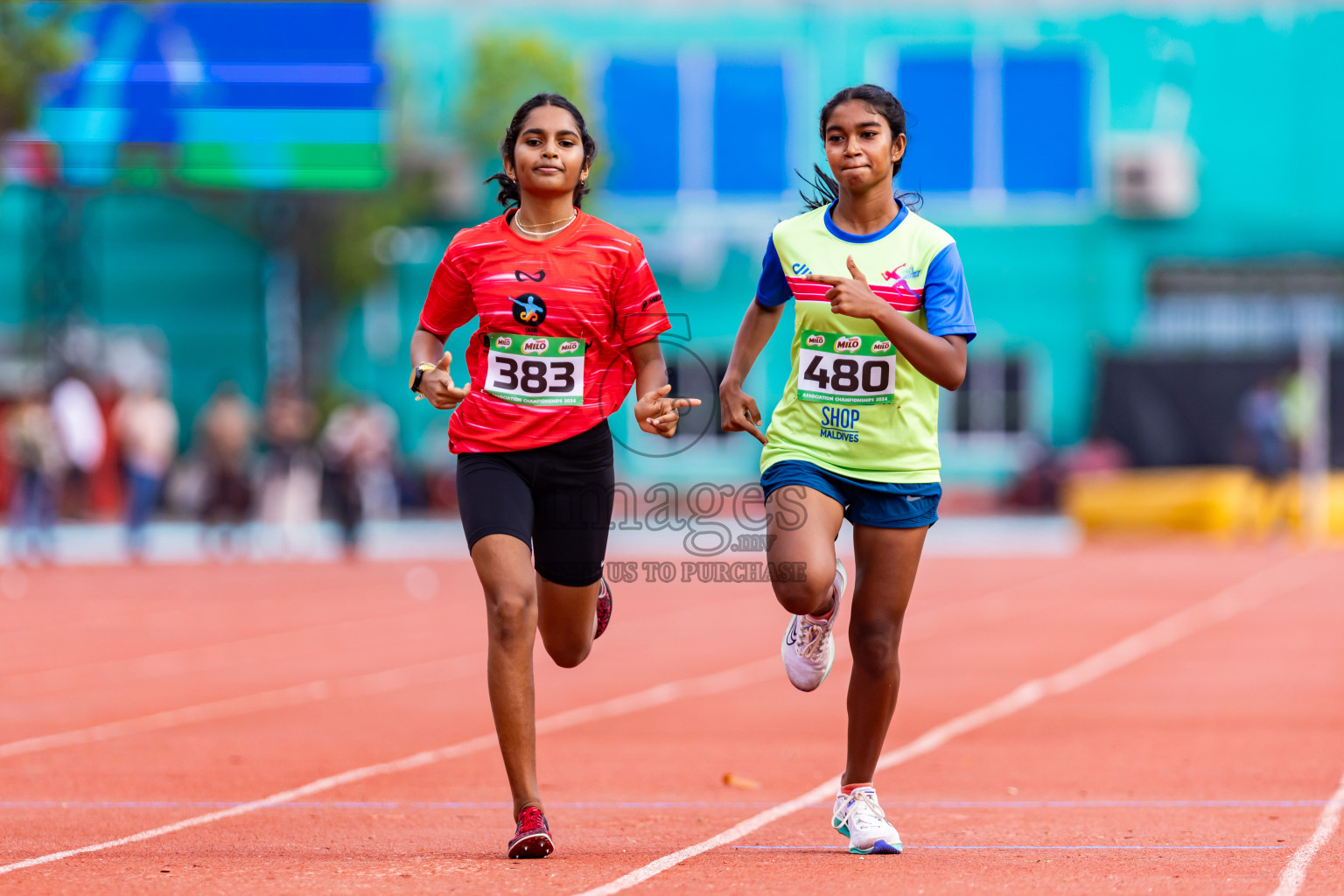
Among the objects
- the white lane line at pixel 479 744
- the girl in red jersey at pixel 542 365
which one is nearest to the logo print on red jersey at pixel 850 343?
the girl in red jersey at pixel 542 365

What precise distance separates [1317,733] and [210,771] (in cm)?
497

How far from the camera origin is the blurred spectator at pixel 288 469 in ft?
78.7

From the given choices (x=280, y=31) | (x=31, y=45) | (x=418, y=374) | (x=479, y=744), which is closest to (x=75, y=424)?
(x=31, y=45)

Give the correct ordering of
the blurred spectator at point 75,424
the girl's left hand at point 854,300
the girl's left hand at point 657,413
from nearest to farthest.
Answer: the girl's left hand at point 854,300
the girl's left hand at point 657,413
the blurred spectator at point 75,424

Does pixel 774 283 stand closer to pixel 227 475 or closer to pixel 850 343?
pixel 850 343

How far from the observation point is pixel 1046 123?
35.3m

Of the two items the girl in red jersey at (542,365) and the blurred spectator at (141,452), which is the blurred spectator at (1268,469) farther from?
the girl in red jersey at (542,365)

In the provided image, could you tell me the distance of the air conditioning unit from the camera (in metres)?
34.6

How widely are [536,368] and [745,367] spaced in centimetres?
Result: 68

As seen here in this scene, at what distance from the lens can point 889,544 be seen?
595cm

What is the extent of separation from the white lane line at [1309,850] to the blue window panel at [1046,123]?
94.8 ft

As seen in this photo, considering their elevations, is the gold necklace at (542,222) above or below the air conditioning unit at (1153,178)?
below

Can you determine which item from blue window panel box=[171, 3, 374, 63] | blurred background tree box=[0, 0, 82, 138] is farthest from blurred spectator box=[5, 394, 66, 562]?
blue window panel box=[171, 3, 374, 63]

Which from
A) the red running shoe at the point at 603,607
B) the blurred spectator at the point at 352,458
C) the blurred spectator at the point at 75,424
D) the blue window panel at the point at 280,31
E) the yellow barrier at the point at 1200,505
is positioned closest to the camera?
the red running shoe at the point at 603,607
